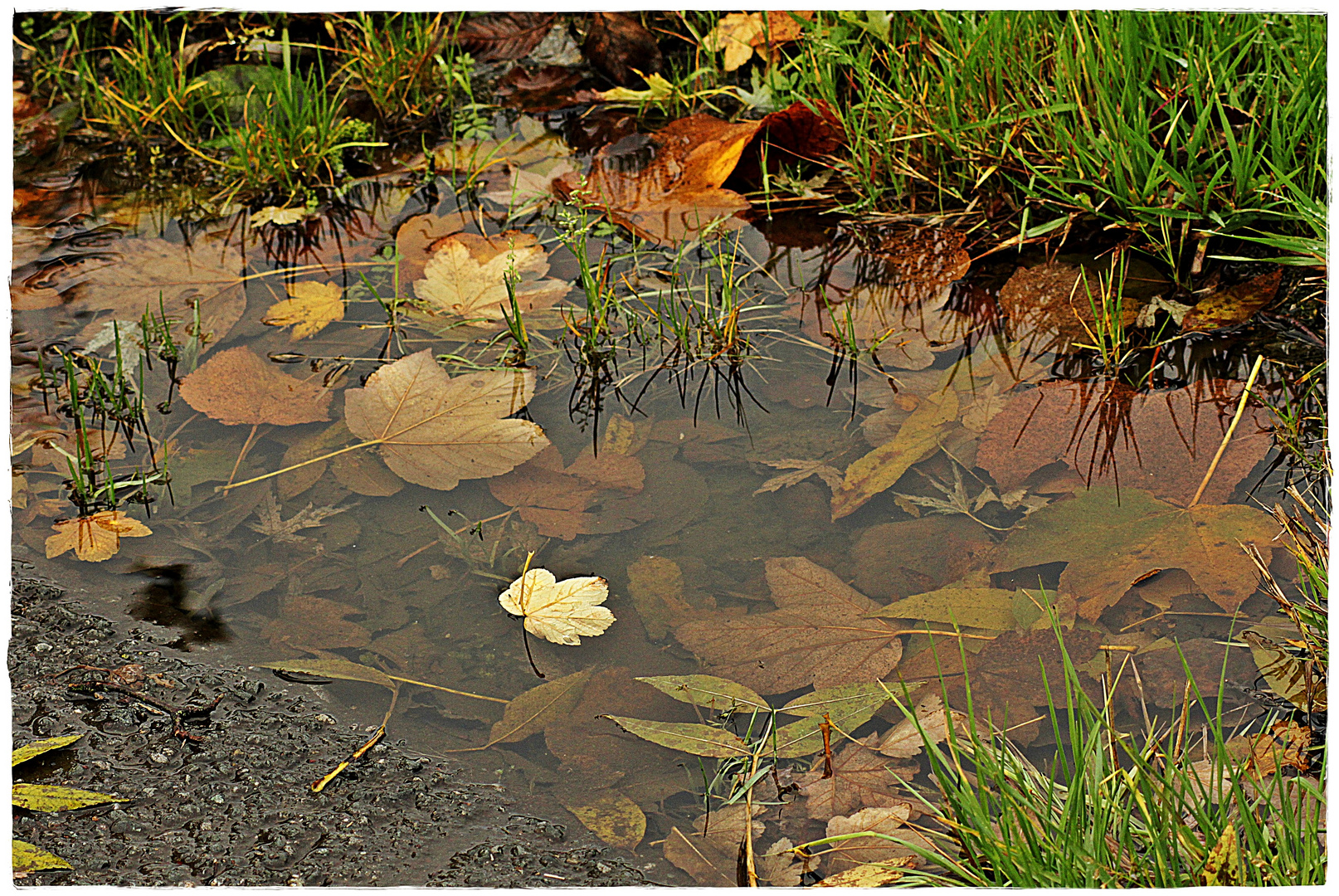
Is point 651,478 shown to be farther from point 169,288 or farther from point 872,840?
point 169,288

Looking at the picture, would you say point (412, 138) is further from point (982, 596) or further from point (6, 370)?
point (982, 596)

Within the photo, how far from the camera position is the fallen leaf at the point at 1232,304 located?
2.29m

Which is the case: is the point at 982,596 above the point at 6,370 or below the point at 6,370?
below

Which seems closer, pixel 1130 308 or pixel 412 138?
pixel 1130 308

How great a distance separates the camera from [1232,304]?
7.59 ft

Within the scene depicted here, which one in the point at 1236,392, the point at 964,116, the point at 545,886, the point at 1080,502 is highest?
the point at 964,116


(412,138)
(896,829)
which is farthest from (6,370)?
(896,829)

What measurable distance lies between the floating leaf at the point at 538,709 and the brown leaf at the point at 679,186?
131 centimetres

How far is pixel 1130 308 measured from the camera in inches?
92.7

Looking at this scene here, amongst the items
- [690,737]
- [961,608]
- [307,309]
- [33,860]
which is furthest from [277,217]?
[961,608]

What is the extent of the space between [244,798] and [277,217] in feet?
5.77

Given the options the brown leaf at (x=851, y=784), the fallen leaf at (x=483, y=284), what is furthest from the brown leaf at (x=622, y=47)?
the brown leaf at (x=851, y=784)

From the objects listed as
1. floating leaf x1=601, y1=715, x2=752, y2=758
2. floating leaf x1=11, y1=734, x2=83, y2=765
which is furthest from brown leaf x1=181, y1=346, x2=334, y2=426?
floating leaf x1=601, y1=715, x2=752, y2=758

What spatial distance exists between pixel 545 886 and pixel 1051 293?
1.69 m
